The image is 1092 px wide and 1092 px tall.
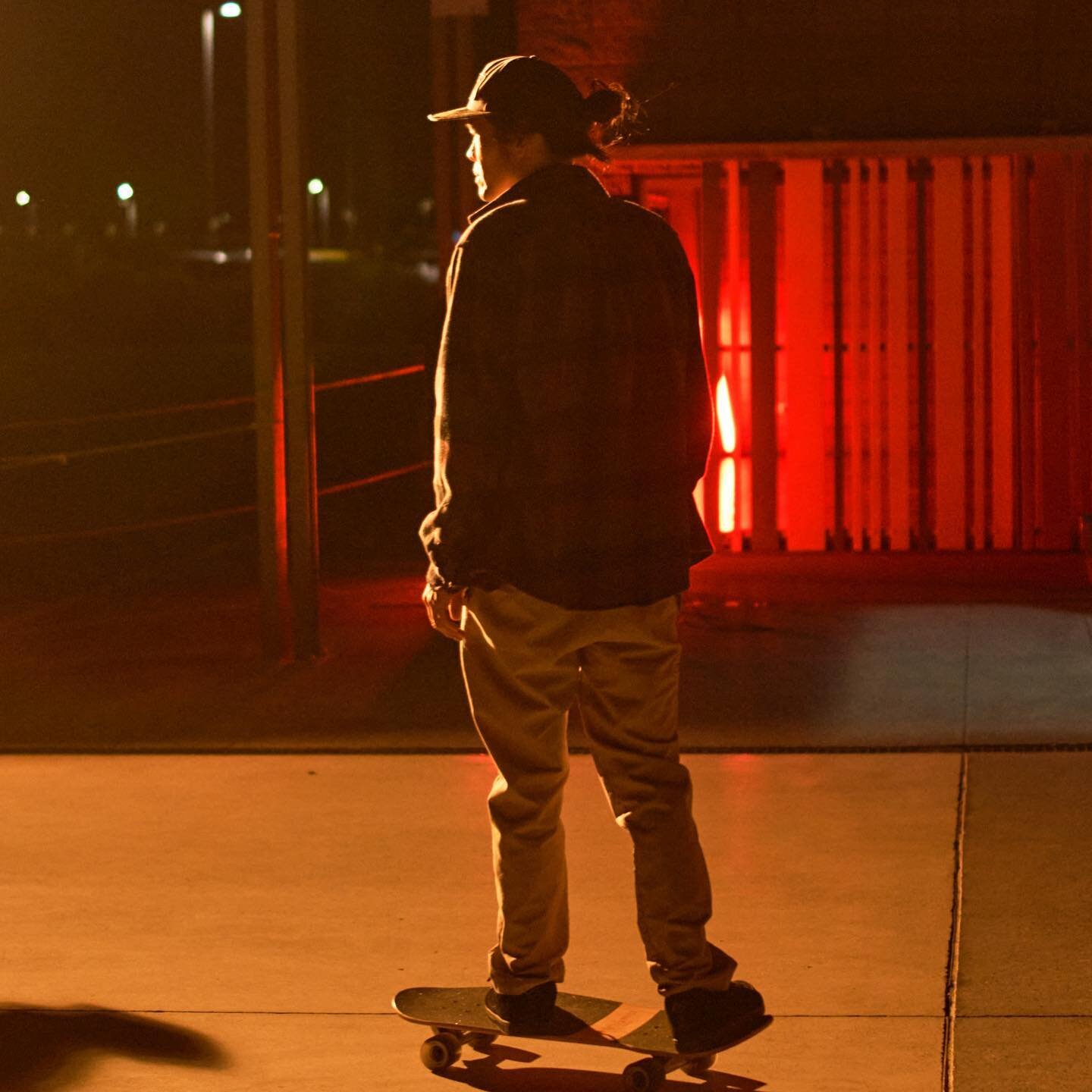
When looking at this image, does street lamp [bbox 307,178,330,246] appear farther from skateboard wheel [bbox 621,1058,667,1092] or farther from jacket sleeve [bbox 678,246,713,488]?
skateboard wheel [bbox 621,1058,667,1092]

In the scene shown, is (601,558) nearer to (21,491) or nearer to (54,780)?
(54,780)

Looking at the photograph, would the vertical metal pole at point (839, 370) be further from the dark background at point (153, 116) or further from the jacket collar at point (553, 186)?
the dark background at point (153, 116)

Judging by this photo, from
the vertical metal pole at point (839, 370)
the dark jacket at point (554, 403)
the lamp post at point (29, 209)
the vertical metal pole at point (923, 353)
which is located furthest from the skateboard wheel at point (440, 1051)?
the lamp post at point (29, 209)

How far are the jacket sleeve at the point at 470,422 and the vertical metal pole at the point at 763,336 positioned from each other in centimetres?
803

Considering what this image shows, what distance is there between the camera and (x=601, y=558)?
4285 millimetres

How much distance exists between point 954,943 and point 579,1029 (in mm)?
1276

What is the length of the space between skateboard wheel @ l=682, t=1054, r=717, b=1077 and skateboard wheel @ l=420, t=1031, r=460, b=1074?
48 cm

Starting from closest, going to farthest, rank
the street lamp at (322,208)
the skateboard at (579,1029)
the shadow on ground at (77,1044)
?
1. the skateboard at (579,1029)
2. the shadow on ground at (77,1044)
3. the street lamp at (322,208)

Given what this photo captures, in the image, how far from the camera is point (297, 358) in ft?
31.1

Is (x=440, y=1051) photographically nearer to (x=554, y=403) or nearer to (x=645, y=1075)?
(x=645, y=1075)

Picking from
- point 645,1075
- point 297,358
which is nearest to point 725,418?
point 297,358

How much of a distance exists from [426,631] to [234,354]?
27754 millimetres

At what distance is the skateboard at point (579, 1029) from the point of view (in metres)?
4.36

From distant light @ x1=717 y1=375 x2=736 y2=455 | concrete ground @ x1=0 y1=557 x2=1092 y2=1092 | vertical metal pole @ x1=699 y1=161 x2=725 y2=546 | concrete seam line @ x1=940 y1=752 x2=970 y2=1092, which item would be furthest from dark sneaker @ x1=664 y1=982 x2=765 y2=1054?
distant light @ x1=717 y1=375 x2=736 y2=455
